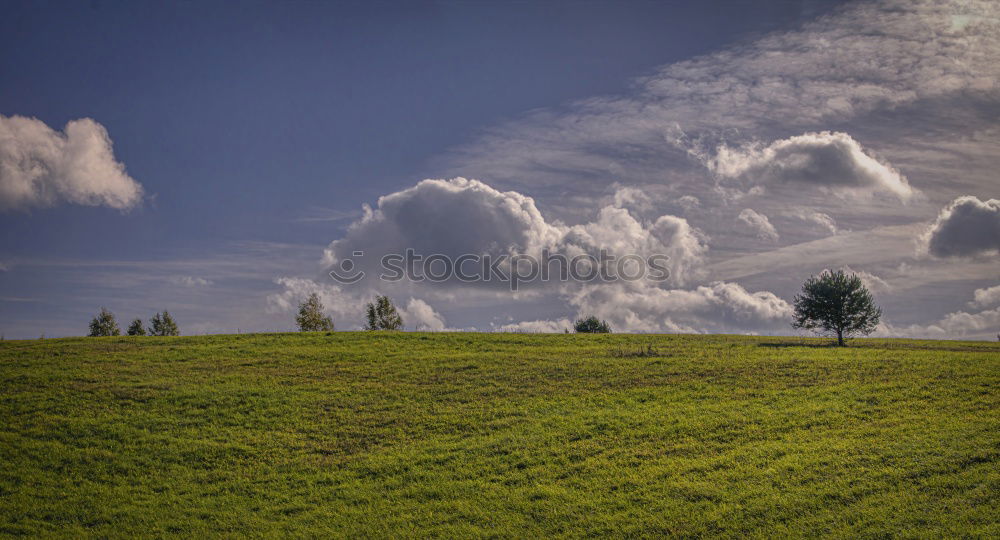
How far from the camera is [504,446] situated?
2562cm

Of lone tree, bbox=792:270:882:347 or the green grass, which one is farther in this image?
lone tree, bbox=792:270:882:347

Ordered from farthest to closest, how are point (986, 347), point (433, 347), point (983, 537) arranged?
1. point (986, 347)
2. point (433, 347)
3. point (983, 537)

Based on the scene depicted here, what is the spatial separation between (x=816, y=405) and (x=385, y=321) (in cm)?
7218

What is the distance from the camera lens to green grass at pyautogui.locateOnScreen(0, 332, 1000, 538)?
750 inches

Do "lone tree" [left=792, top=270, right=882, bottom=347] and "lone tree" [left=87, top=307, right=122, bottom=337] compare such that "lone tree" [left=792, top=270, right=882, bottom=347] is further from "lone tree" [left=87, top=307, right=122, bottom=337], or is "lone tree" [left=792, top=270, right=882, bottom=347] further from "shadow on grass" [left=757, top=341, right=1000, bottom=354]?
"lone tree" [left=87, top=307, right=122, bottom=337]

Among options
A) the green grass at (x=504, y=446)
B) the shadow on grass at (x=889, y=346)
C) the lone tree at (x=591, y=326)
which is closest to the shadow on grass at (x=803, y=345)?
the shadow on grass at (x=889, y=346)

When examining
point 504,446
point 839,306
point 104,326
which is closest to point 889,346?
point 839,306

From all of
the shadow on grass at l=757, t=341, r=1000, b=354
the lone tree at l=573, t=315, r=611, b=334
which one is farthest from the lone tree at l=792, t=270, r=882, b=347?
the lone tree at l=573, t=315, r=611, b=334

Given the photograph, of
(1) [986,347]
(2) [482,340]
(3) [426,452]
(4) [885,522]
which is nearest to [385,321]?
(2) [482,340]

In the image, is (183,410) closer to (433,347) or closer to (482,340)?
(433,347)

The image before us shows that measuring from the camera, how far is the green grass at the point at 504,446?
19.1 m

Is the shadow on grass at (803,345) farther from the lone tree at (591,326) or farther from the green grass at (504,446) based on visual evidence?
the lone tree at (591,326)

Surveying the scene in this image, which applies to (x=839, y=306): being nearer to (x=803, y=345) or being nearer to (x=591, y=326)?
(x=803, y=345)

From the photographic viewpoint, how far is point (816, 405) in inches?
1185
